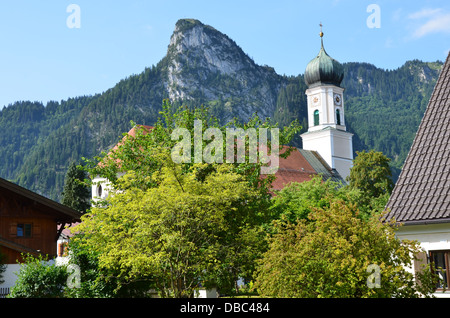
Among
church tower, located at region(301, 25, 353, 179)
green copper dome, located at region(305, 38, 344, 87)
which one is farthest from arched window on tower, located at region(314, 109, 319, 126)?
green copper dome, located at region(305, 38, 344, 87)

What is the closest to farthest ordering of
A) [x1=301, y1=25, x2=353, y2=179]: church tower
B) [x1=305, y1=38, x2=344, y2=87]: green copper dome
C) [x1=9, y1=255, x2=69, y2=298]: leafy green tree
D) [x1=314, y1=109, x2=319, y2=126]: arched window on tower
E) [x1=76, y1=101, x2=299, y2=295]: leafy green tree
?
[x1=9, y1=255, x2=69, y2=298]: leafy green tree
[x1=76, y1=101, x2=299, y2=295]: leafy green tree
[x1=301, y1=25, x2=353, y2=179]: church tower
[x1=305, y1=38, x2=344, y2=87]: green copper dome
[x1=314, y1=109, x2=319, y2=126]: arched window on tower

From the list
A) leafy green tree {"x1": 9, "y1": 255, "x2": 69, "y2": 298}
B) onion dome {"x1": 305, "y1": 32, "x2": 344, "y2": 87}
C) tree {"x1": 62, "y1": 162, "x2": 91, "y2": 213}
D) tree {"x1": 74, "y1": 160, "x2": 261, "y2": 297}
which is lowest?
leafy green tree {"x1": 9, "y1": 255, "x2": 69, "y2": 298}

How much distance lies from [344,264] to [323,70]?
229 ft

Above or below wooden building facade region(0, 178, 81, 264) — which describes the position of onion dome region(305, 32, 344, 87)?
above

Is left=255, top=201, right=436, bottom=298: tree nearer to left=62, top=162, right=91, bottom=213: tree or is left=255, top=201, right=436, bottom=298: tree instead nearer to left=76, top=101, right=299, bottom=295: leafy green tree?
left=76, top=101, right=299, bottom=295: leafy green tree

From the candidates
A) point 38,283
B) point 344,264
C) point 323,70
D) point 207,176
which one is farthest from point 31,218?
point 323,70

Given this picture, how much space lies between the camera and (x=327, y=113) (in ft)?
266

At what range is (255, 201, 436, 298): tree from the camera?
→ 520 inches

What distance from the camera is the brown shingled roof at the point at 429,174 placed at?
16469 millimetres

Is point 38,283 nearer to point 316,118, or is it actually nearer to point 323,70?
point 323,70

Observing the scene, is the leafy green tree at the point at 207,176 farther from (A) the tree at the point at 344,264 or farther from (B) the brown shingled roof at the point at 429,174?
(A) the tree at the point at 344,264

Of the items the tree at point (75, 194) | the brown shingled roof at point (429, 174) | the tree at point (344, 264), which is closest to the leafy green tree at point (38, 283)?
the tree at point (344, 264)

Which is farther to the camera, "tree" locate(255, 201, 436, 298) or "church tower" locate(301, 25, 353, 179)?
"church tower" locate(301, 25, 353, 179)
